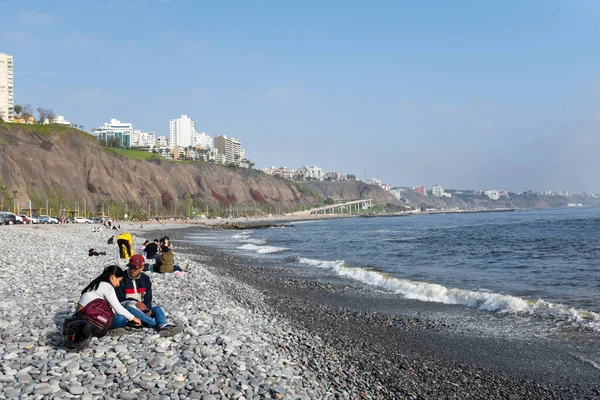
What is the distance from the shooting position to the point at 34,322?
883 cm

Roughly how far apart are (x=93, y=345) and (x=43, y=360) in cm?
86

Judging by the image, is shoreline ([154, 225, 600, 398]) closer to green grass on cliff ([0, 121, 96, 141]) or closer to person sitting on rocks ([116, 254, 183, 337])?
person sitting on rocks ([116, 254, 183, 337])

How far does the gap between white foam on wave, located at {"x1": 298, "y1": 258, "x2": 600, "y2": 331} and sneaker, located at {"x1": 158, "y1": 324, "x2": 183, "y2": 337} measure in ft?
32.3

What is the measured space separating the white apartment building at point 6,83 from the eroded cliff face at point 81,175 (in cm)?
6065

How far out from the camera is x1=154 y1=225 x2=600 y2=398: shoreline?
8141 mm

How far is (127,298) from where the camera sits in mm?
9156

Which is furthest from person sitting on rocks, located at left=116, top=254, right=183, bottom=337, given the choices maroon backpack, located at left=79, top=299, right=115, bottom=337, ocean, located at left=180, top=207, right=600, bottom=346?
ocean, located at left=180, top=207, right=600, bottom=346

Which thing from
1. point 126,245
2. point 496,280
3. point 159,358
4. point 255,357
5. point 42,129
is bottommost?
point 496,280

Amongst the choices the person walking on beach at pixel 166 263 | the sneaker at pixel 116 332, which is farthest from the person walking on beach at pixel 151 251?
the sneaker at pixel 116 332

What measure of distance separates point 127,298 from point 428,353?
20.0ft

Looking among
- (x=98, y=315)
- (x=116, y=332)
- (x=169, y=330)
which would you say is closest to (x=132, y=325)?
(x=116, y=332)

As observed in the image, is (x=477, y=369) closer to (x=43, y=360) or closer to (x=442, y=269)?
→ (x=43, y=360)

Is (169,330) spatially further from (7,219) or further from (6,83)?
(6,83)

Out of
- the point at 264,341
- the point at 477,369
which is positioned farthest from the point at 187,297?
the point at 477,369
